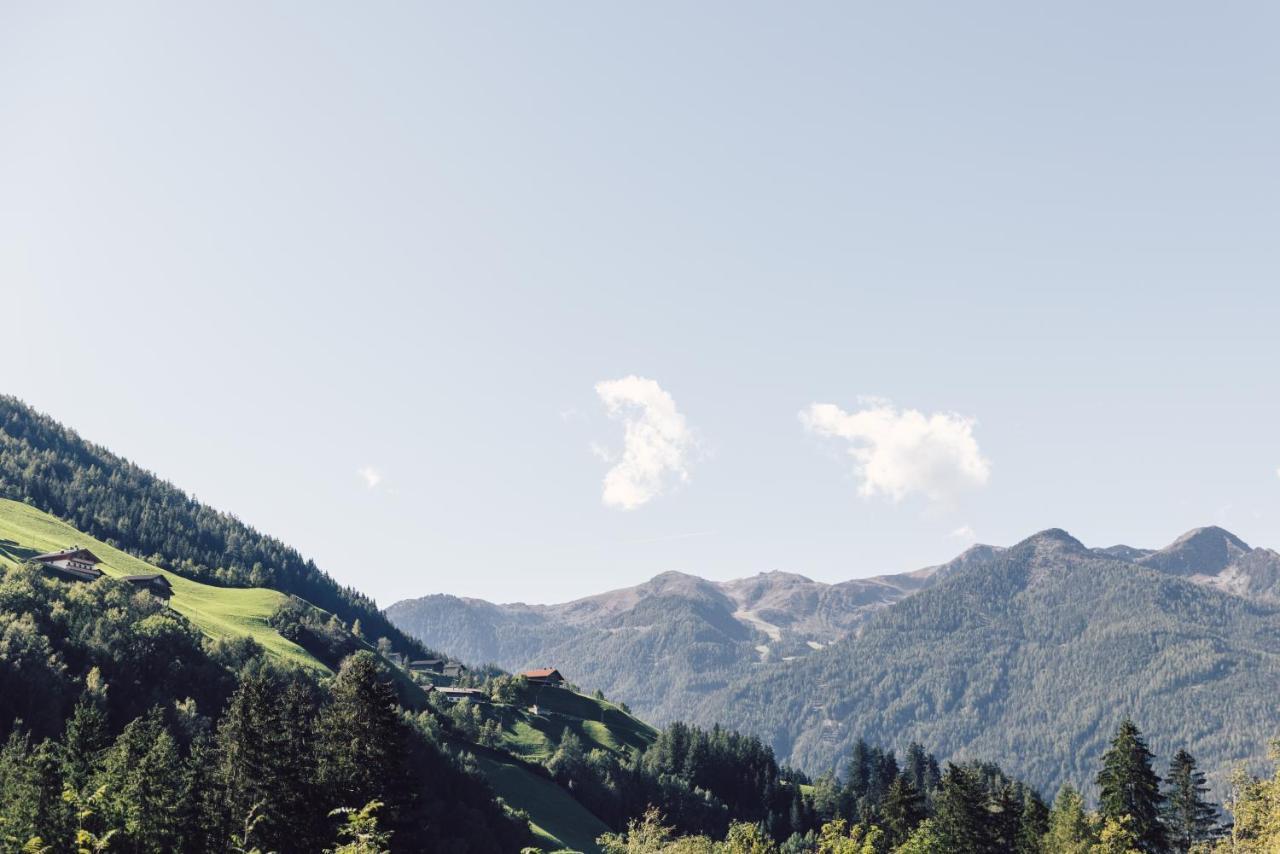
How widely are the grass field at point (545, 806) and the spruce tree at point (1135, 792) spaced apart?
274 ft

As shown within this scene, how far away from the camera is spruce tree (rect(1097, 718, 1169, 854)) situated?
96.0 metres

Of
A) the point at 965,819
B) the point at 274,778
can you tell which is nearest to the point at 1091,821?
the point at 965,819

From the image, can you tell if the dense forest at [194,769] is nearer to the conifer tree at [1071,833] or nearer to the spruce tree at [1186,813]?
the conifer tree at [1071,833]

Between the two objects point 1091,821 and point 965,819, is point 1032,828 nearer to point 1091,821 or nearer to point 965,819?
point 965,819

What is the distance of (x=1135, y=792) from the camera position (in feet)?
319

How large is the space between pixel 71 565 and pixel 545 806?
100 metres

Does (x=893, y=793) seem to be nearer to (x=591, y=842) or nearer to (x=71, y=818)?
(x=591, y=842)

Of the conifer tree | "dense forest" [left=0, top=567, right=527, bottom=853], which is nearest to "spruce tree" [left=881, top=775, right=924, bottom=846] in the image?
the conifer tree

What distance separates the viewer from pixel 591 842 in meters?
169

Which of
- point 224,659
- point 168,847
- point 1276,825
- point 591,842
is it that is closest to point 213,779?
point 168,847

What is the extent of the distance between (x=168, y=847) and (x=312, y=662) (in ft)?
464

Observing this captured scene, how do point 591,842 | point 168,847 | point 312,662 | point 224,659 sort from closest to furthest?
point 168,847 → point 224,659 → point 591,842 → point 312,662

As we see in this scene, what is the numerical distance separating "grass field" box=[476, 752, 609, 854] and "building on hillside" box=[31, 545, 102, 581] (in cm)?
8115

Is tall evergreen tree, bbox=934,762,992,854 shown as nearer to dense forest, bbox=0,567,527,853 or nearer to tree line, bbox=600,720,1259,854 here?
tree line, bbox=600,720,1259,854
